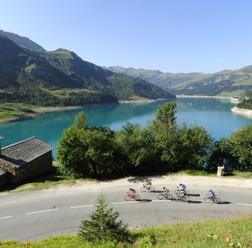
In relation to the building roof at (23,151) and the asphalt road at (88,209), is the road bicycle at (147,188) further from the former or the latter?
the building roof at (23,151)

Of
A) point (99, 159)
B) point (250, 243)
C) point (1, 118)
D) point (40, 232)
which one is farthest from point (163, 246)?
point (1, 118)

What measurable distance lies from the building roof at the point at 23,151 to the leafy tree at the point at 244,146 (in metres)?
33.4

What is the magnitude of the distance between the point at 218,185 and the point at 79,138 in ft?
66.0

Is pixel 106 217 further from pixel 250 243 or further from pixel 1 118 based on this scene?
pixel 1 118

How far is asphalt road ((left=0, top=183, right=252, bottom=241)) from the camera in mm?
18391

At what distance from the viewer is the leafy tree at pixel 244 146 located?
32219 mm

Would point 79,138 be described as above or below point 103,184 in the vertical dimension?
above

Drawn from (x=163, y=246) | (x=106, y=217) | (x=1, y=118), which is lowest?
(x=1, y=118)

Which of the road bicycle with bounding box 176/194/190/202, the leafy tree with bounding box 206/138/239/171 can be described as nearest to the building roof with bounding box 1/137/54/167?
the road bicycle with bounding box 176/194/190/202

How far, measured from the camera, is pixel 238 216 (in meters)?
18.8

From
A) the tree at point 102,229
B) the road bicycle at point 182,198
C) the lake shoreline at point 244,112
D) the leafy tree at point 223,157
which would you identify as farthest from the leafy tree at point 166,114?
the lake shoreline at point 244,112

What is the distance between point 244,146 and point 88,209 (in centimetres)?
2575

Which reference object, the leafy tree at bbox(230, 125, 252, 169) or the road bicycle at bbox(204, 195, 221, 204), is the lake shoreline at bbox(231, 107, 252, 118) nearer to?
the leafy tree at bbox(230, 125, 252, 169)

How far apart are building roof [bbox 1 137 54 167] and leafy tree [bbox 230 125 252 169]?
109ft
